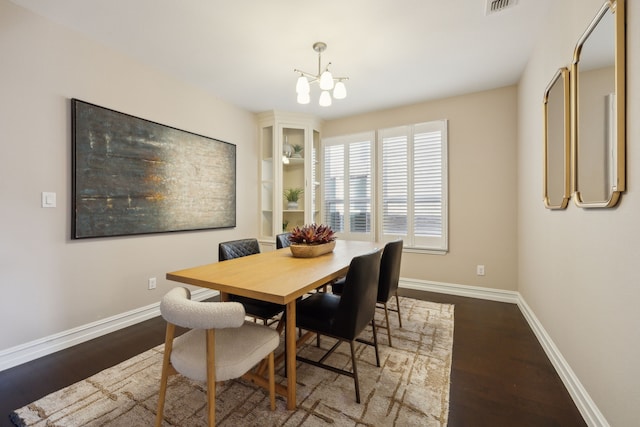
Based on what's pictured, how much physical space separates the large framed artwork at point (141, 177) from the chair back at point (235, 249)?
1.07 metres

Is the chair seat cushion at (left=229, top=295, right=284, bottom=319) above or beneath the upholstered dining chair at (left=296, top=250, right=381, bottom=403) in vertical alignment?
beneath

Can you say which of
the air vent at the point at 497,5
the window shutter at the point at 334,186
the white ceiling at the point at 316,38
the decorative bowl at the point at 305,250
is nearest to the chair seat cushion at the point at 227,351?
the decorative bowl at the point at 305,250

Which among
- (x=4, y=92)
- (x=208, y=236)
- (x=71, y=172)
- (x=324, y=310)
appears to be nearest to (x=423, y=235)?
(x=324, y=310)

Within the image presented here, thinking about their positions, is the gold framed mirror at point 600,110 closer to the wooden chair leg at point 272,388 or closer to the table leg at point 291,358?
the table leg at point 291,358

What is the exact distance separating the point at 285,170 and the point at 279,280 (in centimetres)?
311

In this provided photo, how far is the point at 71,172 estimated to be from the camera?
2.24 metres

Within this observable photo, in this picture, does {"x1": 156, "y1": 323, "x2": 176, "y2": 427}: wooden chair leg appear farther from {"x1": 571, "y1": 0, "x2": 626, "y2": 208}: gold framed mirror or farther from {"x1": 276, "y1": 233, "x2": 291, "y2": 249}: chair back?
{"x1": 571, "y1": 0, "x2": 626, "y2": 208}: gold framed mirror

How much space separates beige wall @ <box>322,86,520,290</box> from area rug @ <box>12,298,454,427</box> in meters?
1.73

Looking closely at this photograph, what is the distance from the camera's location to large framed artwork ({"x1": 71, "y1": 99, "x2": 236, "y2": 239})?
2309 mm

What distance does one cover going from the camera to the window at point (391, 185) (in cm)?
370

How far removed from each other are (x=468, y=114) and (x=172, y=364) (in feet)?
12.9

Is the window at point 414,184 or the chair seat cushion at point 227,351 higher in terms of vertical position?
the window at point 414,184

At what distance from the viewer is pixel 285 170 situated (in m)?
4.39

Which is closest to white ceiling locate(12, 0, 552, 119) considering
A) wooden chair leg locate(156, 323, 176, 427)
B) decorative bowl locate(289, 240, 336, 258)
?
decorative bowl locate(289, 240, 336, 258)
